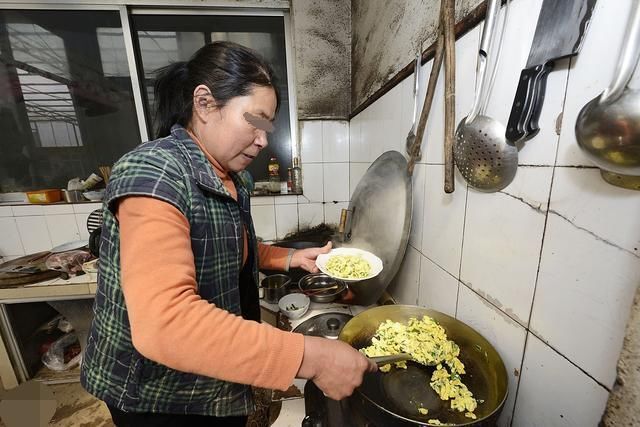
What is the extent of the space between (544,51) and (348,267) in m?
0.82

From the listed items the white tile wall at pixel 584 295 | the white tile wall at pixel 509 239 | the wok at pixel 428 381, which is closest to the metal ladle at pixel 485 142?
the white tile wall at pixel 509 239

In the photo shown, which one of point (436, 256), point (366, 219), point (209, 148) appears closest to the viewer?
point (209, 148)

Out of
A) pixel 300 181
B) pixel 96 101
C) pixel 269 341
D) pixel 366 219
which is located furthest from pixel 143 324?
pixel 96 101

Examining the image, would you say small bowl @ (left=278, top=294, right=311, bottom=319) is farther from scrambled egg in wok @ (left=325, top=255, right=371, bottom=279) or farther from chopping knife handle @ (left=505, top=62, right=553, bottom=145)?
chopping knife handle @ (left=505, top=62, right=553, bottom=145)

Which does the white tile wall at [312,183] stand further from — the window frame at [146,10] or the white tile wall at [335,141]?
the window frame at [146,10]

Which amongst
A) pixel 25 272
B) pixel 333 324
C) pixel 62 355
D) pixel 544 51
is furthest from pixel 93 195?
pixel 544 51

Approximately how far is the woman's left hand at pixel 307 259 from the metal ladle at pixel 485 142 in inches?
28.4

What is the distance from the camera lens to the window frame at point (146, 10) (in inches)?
78.7

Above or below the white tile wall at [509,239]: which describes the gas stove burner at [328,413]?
below

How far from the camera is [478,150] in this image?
2.21 feet

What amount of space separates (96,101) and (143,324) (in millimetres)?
2503

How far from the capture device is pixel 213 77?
0.73 meters

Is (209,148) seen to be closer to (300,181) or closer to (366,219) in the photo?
(366,219)

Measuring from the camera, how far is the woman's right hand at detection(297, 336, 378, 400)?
1.89ft
